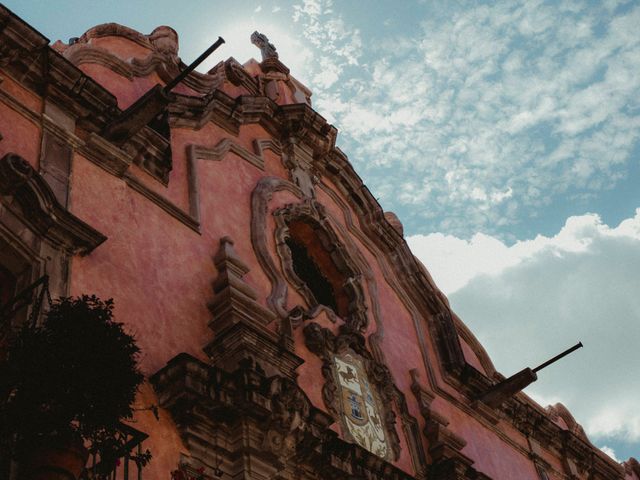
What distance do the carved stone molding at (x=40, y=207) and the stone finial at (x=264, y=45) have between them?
7801mm

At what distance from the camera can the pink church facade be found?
26.9 ft

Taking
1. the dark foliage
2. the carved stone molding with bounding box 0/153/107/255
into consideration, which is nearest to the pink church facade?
the carved stone molding with bounding box 0/153/107/255

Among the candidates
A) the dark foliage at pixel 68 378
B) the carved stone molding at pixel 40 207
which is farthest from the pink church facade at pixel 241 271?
the dark foliage at pixel 68 378

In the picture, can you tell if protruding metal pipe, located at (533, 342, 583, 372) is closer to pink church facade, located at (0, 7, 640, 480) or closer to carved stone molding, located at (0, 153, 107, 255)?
pink church facade, located at (0, 7, 640, 480)

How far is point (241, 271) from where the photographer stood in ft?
Answer: 33.2

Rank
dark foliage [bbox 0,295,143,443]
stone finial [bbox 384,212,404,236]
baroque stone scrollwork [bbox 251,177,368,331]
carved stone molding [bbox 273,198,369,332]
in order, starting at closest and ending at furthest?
dark foliage [bbox 0,295,143,443]
baroque stone scrollwork [bbox 251,177,368,331]
carved stone molding [bbox 273,198,369,332]
stone finial [bbox 384,212,404,236]

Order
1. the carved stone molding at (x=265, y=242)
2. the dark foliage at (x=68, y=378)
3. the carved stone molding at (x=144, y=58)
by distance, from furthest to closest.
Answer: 1. the carved stone molding at (x=144, y=58)
2. the carved stone molding at (x=265, y=242)
3. the dark foliage at (x=68, y=378)

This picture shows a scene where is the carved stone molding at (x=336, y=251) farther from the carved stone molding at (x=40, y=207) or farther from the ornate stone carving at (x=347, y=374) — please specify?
the carved stone molding at (x=40, y=207)

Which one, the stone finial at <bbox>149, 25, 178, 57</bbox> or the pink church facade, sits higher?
the stone finial at <bbox>149, 25, 178, 57</bbox>

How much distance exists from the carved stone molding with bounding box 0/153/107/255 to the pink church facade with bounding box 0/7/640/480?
2cm

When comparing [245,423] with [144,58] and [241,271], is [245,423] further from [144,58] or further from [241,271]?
[144,58]

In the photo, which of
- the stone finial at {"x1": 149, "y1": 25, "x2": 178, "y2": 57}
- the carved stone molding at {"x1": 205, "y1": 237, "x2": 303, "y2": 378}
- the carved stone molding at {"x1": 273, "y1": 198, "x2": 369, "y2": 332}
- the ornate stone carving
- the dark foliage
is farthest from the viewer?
the stone finial at {"x1": 149, "y1": 25, "x2": 178, "y2": 57}

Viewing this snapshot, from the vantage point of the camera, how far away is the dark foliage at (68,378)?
550cm

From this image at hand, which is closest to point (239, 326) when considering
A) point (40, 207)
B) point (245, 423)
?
point (245, 423)
